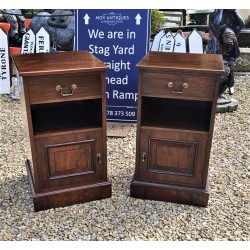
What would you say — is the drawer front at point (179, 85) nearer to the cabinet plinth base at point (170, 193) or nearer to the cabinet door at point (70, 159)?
the cabinet door at point (70, 159)

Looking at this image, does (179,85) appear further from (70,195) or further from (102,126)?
(70,195)

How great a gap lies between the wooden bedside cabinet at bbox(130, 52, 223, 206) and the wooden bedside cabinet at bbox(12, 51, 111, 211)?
0.87 feet

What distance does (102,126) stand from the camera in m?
2.24

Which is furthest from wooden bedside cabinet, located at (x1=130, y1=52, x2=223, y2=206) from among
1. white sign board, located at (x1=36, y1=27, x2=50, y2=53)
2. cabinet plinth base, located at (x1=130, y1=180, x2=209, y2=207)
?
white sign board, located at (x1=36, y1=27, x2=50, y2=53)

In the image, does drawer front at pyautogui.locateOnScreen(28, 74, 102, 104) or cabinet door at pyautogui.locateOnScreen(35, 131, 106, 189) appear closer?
drawer front at pyautogui.locateOnScreen(28, 74, 102, 104)

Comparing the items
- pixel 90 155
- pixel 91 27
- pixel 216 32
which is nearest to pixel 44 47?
pixel 91 27

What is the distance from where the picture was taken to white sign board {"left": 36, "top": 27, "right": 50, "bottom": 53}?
4301mm

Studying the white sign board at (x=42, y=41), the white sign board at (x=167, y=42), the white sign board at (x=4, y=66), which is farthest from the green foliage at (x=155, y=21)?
the white sign board at (x=4, y=66)

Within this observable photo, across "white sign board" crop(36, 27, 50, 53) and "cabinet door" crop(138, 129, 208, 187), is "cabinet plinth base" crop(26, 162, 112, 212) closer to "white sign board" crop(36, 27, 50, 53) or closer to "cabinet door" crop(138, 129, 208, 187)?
"cabinet door" crop(138, 129, 208, 187)

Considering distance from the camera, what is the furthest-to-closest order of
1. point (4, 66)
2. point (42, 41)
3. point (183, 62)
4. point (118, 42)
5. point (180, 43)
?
point (4, 66) < point (42, 41) < point (180, 43) < point (118, 42) < point (183, 62)

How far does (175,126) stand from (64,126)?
2.32ft

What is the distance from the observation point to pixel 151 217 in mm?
2283

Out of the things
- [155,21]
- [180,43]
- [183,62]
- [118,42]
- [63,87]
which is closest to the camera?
[63,87]

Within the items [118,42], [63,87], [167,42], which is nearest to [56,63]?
[63,87]
